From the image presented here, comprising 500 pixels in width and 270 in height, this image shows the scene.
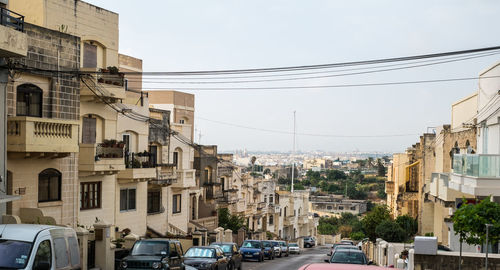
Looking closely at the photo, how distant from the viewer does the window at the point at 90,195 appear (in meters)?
29.9

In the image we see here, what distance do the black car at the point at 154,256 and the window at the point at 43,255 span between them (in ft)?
23.9

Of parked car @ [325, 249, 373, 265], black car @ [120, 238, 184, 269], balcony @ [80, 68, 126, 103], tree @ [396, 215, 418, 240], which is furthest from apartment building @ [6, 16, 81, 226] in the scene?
tree @ [396, 215, 418, 240]

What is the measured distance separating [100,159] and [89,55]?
16.2ft

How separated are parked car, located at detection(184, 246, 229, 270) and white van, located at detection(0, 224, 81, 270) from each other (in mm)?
10397

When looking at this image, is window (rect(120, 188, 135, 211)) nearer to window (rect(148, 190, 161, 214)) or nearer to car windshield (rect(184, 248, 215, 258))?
window (rect(148, 190, 161, 214))

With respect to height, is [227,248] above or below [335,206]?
→ above

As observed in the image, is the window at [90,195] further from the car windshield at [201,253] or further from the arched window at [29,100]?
the car windshield at [201,253]

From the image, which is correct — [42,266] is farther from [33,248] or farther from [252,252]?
[252,252]

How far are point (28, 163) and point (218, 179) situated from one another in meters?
35.0

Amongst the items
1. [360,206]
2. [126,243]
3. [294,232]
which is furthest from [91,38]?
[360,206]

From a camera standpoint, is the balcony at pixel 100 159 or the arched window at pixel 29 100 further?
the balcony at pixel 100 159

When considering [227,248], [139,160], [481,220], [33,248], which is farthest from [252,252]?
[33,248]

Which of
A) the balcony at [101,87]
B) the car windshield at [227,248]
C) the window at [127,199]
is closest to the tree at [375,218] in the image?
the window at [127,199]

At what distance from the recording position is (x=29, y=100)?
24.5 metres
